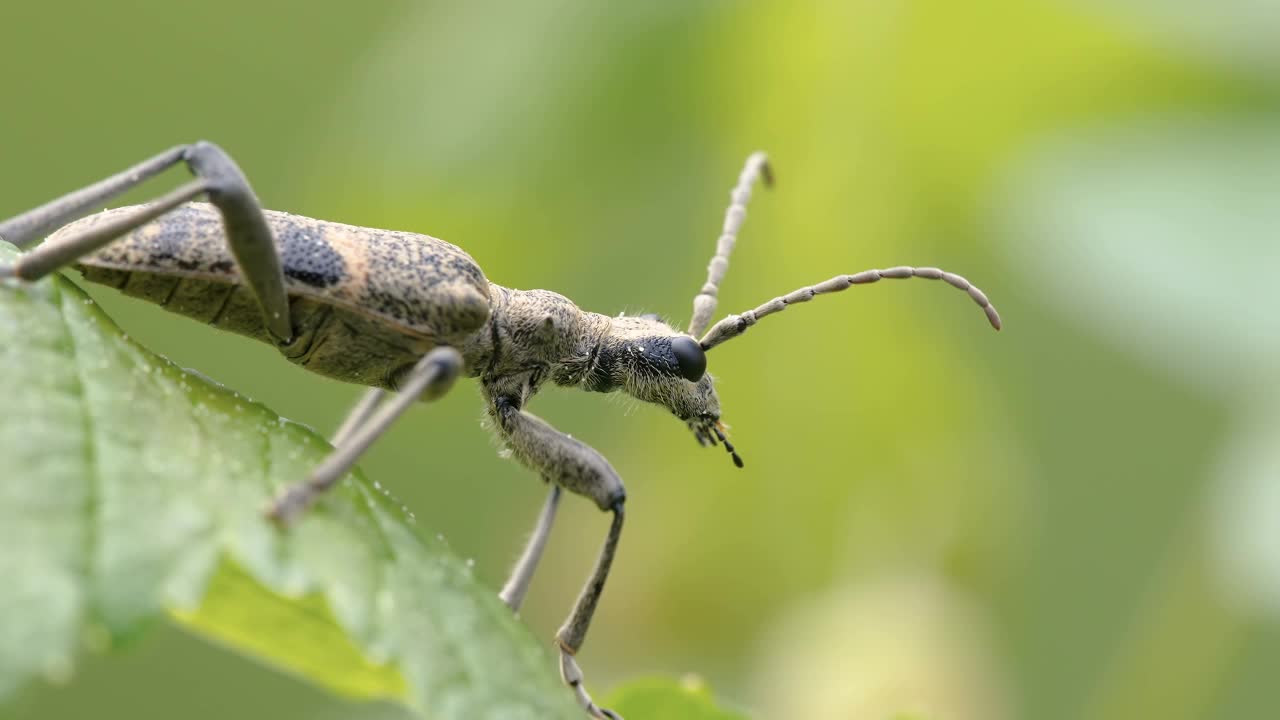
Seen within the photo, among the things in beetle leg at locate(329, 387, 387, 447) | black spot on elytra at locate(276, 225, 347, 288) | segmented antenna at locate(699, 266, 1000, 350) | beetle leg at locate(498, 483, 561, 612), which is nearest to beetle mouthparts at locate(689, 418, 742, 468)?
segmented antenna at locate(699, 266, 1000, 350)

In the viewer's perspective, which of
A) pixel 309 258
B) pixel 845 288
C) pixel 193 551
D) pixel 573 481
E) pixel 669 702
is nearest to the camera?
pixel 193 551

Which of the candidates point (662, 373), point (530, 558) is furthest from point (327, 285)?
point (662, 373)

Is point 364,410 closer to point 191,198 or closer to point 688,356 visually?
point 688,356

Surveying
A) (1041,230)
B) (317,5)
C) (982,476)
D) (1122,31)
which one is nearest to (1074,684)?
(982,476)

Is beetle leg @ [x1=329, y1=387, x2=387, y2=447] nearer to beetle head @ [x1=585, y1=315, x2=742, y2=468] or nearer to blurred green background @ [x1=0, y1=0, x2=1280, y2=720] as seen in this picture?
blurred green background @ [x1=0, y1=0, x2=1280, y2=720]

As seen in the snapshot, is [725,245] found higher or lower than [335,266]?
higher

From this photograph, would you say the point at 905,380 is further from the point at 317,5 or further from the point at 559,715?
the point at 317,5
